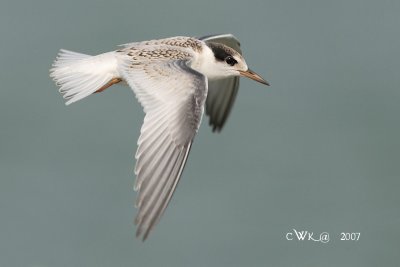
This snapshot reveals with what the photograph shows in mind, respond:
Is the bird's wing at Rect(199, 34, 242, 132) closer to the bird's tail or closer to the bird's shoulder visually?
the bird's shoulder

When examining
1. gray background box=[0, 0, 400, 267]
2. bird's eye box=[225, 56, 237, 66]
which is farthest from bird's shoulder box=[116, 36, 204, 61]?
gray background box=[0, 0, 400, 267]

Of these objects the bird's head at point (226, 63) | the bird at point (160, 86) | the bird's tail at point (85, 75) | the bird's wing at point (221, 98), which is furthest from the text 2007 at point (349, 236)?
the bird's tail at point (85, 75)

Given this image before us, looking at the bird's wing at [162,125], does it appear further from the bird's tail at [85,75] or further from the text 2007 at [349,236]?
the text 2007 at [349,236]

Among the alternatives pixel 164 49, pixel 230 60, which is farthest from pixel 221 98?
pixel 164 49

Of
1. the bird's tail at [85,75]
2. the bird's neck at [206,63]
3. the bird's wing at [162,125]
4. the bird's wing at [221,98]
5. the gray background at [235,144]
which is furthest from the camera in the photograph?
the gray background at [235,144]

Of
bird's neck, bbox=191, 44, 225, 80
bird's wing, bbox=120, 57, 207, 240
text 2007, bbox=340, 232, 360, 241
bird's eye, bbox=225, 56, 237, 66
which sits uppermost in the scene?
bird's eye, bbox=225, 56, 237, 66

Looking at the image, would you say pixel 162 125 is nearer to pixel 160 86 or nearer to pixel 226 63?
pixel 160 86

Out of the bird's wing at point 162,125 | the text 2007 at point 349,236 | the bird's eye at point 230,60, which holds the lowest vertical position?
the text 2007 at point 349,236
